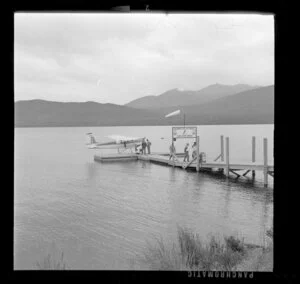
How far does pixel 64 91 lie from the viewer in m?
5.37

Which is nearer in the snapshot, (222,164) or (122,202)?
(122,202)

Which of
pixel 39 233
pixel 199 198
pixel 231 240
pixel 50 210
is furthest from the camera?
pixel 199 198

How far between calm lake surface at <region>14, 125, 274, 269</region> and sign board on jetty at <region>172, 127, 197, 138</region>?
0.74 metres

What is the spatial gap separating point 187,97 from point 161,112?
0.62 m

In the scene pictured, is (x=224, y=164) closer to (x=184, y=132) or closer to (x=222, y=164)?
(x=222, y=164)

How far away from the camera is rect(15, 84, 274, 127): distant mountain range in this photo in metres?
4.79

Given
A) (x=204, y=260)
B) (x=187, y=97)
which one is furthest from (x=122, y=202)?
(x=204, y=260)

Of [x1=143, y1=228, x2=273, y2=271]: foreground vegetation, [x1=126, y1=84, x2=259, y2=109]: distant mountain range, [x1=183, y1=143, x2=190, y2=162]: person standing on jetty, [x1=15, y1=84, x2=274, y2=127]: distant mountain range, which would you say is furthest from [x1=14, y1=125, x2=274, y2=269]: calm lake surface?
[x1=143, y1=228, x2=273, y2=271]: foreground vegetation

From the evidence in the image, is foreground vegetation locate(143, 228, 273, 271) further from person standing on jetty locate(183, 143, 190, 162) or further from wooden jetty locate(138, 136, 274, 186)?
person standing on jetty locate(183, 143, 190, 162)

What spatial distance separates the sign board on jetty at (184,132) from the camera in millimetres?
5266

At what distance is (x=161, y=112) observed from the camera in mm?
4926
